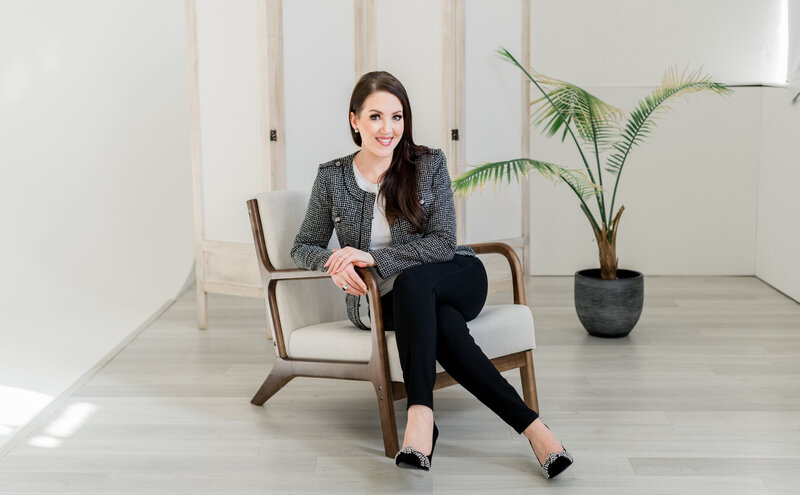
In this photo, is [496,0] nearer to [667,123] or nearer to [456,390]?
[667,123]

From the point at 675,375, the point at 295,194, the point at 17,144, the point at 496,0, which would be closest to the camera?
the point at 295,194

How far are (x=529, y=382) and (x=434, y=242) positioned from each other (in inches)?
22.6

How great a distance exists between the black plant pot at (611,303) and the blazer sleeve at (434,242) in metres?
1.33

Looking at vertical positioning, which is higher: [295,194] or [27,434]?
[295,194]

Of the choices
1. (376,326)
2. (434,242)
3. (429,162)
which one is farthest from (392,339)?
(429,162)

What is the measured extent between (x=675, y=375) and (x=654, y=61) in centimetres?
267

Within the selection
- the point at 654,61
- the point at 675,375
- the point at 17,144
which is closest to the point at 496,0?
the point at 654,61

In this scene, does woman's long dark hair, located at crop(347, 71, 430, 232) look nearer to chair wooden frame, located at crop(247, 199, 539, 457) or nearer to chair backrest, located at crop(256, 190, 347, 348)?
chair wooden frame, located at crop(247, 199, 539, 457)

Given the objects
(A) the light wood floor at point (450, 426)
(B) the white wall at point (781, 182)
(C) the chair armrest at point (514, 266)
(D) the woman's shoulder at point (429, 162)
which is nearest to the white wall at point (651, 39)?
(B) the white wall at point (781, 182)

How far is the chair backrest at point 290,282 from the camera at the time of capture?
9.91 ft

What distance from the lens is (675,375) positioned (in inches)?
137

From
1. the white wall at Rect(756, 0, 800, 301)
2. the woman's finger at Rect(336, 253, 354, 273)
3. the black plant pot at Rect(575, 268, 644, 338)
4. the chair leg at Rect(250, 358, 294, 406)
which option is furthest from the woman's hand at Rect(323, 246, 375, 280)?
the white wall at Rect(756, 0, 800, 301)

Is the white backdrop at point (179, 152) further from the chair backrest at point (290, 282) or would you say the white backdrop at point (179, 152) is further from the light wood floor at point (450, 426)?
the chair backrest at point (290, 282)

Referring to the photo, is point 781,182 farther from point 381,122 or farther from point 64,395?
point 64,395
